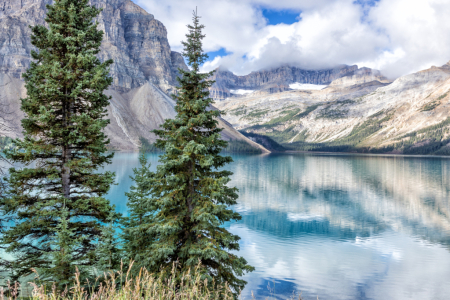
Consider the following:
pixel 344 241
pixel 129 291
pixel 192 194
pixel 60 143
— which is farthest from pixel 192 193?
pixel 344 241

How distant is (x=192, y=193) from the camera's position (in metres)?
10.8

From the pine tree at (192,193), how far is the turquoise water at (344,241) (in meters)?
2.46

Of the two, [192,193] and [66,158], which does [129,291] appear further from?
[66,158]

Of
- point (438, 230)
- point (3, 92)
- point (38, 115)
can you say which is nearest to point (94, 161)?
point (38, 115)

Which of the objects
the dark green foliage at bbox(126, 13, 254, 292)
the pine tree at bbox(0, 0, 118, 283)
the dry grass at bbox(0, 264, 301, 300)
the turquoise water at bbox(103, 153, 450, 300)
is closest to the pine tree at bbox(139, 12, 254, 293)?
the dark green foliage at bbox(126, 13, 254, 292)

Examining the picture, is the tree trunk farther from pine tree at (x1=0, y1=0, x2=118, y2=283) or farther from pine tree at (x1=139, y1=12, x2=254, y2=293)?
pine tree at (x1=139, y1=12, x2=254, y2=293)

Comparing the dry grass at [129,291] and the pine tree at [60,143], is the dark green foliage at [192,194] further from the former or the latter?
the dry grass at [129,291]

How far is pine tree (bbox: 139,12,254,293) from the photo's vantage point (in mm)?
9891

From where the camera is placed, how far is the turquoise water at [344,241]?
68.2ft

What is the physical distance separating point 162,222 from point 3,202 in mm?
5320

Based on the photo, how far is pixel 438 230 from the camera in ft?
117

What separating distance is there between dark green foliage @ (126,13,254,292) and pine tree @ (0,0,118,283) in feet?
6.75

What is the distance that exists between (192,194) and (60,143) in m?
5.28

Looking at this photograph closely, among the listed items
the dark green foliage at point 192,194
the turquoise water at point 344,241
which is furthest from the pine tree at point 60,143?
the turquoise water at point 344,241
